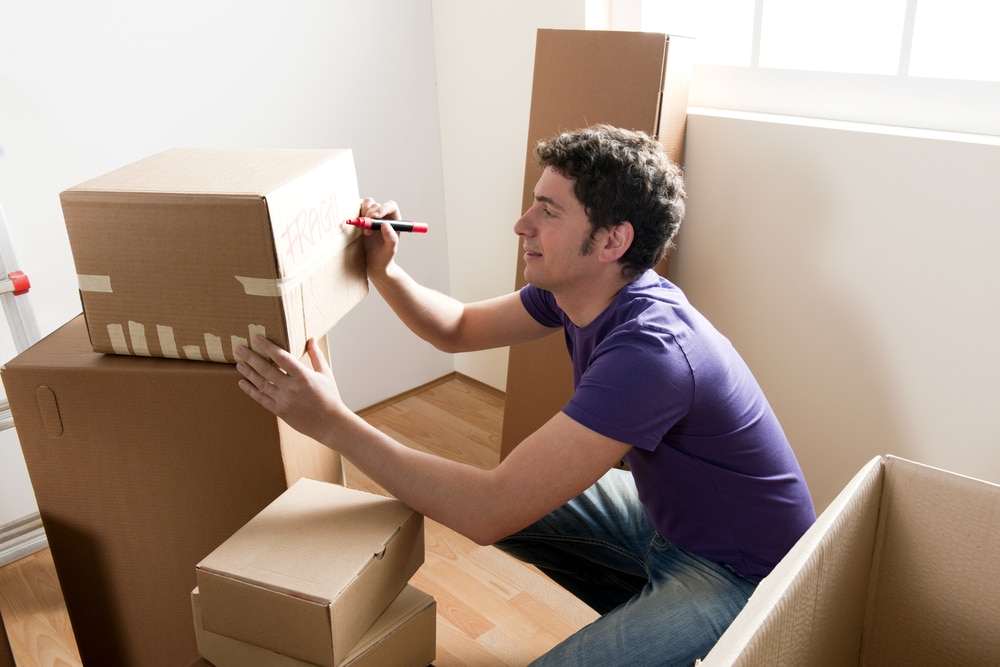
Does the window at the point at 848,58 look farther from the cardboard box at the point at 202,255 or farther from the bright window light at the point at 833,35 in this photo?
the cardboard box at the point at 202,255

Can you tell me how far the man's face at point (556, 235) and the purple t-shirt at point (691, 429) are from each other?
0.29ft

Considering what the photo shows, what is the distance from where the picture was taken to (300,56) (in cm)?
213

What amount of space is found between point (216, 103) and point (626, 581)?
4.87 feet

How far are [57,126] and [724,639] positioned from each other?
180 centimetres

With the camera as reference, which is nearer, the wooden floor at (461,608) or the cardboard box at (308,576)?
the cardboard box at (308,576)

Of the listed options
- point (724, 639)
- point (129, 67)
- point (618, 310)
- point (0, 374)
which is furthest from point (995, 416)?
point (129, 67)

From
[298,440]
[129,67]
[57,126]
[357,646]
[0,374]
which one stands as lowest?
[357,646]

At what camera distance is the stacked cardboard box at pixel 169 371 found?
108cm

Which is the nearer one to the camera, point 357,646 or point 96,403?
point 357,646

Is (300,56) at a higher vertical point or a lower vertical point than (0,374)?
higher

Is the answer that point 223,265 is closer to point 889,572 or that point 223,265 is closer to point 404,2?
point 889,572

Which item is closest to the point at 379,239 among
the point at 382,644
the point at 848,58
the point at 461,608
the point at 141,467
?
the point at 141,467

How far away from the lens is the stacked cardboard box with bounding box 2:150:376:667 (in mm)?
1082

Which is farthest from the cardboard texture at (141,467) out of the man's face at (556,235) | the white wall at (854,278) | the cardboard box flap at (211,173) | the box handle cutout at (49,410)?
the white wall at (854,278)
